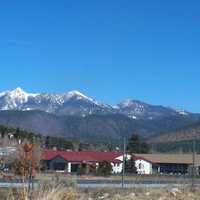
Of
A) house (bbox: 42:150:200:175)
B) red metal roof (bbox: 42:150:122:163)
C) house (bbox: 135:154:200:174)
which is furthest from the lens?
house (bbox: 135:154:200:174)

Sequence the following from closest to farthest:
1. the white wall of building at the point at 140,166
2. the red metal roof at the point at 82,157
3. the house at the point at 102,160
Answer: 1. the house at the point at 102,160
2. the red metal roof at the point at 82,157
3. the white wall of building at the point at 140,166

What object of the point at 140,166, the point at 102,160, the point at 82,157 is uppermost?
the point at 82,157

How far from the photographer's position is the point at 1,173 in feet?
40.1

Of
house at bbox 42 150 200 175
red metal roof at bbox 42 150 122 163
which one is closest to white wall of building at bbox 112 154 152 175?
house at bbox 42 150 200 175

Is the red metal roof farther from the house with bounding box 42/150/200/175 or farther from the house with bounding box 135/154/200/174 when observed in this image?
the house with bounding box 135/154/200/174

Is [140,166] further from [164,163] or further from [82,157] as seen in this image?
[164,163]

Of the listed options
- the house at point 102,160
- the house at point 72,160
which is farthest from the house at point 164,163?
the house at point 72,160

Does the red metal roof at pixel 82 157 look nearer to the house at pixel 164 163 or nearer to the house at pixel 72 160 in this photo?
the house at pixel 72 160

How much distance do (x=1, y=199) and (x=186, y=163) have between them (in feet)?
282

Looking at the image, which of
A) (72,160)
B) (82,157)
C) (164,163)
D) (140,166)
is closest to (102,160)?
(82,157)

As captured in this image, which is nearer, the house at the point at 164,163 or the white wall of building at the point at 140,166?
the white wall of building at the point at 140,166

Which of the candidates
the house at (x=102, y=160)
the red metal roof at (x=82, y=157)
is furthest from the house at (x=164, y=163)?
the red metal roof at (x=82, y=157)

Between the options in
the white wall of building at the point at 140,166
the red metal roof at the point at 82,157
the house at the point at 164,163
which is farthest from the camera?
the house at the point at 164,163

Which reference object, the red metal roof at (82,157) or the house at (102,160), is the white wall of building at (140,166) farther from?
the red metal roof at (82,157)
